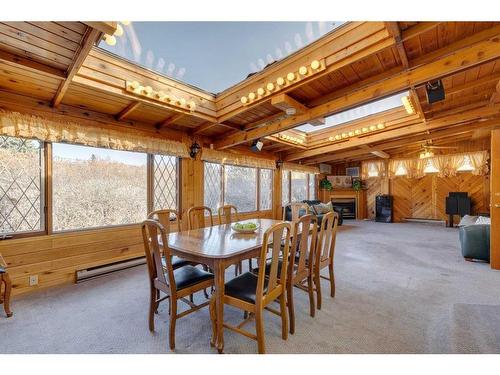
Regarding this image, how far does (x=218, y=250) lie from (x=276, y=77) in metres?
2.08

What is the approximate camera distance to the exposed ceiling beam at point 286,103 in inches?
110

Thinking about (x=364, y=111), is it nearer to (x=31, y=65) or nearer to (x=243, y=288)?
(x=243, y=288)

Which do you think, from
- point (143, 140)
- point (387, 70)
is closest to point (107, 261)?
point (143, 140)

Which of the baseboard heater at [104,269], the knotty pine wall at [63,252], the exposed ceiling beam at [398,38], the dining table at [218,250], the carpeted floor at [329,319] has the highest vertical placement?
the exposed ceiling beam at [398,38]

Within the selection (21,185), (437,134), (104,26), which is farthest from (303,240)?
(437,134)

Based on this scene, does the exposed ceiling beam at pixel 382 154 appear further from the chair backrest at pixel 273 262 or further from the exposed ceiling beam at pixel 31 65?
the exposed ceiling beam at pixel 31 65

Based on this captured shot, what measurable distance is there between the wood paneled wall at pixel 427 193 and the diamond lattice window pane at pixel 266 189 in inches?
170

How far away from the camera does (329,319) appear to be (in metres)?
2.01

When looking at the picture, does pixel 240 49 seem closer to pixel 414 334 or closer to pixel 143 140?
pixel 143 140

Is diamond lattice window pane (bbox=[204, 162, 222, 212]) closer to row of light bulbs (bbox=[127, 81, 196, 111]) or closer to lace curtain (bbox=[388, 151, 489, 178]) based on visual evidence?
row of light bulbs (bbox=[127, 81, 196, 111])

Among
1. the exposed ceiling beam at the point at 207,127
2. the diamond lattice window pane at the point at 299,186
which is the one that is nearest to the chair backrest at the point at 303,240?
the exposed ceiling beam at the point at 207,127

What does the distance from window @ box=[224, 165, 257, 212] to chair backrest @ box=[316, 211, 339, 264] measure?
2.99 metres

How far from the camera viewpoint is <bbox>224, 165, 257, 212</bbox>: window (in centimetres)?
513

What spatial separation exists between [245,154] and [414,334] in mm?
4185
